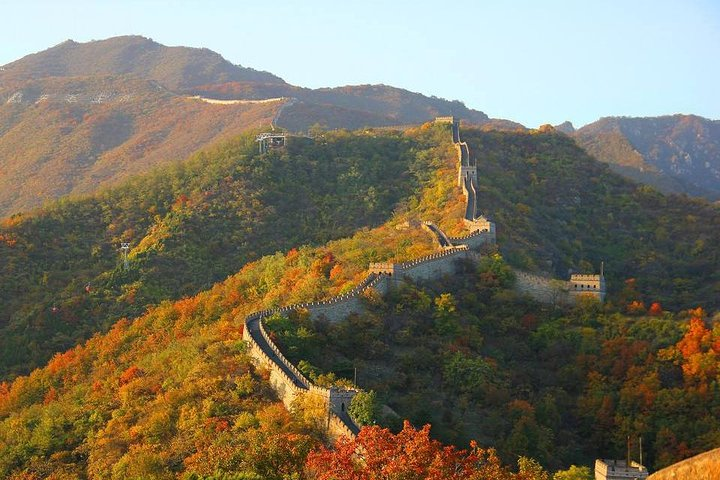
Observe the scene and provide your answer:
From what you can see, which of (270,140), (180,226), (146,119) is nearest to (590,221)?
(180,226)

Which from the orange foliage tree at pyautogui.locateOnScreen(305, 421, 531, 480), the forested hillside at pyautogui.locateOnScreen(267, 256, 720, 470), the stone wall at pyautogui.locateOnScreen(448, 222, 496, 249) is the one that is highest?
the stone wall at pyautogui.locateOnScreen(448, 222, 496, 249)

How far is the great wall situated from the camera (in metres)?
47.0

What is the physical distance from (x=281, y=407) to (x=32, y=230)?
5315 centimetres

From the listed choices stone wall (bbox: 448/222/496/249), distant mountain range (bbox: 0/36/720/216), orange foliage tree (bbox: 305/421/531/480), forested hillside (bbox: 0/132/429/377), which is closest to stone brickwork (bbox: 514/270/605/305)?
stone wall (bbox: 448/222/496/249)

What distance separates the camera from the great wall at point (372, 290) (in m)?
47.0

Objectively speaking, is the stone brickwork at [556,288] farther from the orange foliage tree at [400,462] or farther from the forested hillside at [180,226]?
the orange foliage tree at [400,462]

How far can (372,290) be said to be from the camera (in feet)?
204

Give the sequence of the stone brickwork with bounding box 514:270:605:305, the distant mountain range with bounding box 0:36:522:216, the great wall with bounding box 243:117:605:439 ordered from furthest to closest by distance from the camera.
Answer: the distant mountain range with bounding box 0:36:522:216, the stone brickwork with bounding box 514:270:605:305, the great wall with bounding box 243:117:605:439

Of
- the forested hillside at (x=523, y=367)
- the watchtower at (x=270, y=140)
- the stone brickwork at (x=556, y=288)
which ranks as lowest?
the forested hillside at (x=523, y=367)

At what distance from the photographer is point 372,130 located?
12019 centimetres

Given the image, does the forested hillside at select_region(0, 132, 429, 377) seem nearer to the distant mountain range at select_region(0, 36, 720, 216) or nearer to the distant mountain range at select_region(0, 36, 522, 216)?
the distant mountain range at select_region(0, 36, 720, 216)

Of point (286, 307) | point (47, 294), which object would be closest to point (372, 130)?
point (47, 294)

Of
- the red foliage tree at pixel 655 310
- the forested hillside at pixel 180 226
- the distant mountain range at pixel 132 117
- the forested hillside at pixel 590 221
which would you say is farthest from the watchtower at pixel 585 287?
the distant mountain range at pixel 132 117

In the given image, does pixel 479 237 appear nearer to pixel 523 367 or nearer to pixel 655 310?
pixel 655 310
